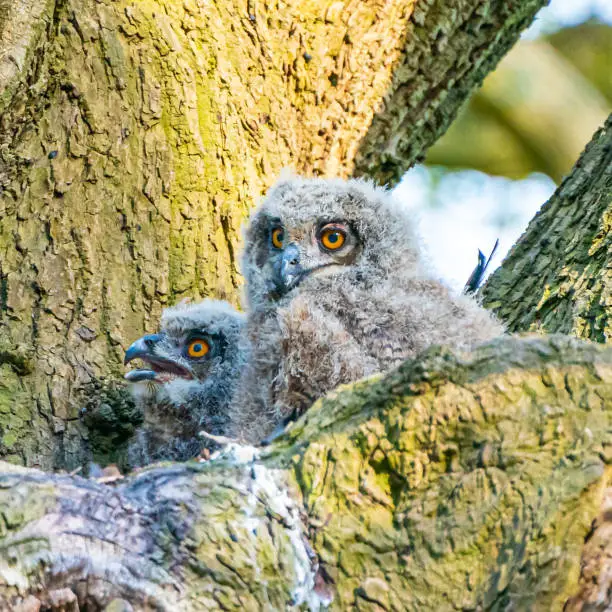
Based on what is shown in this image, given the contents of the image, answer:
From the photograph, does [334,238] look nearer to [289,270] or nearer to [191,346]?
[289,270]

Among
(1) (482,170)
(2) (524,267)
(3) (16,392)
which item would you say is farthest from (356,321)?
(1) (482,170)

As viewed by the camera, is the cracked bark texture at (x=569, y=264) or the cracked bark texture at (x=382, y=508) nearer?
the cracked bark texture at (x=382, y=508)

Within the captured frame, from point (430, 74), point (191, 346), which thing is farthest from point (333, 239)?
point (430, 74)

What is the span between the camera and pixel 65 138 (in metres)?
3.96

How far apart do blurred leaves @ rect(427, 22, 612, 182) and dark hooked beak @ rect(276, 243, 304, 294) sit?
4.80 metres

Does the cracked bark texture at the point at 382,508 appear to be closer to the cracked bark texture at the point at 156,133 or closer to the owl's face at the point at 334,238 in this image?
the owl's face at the point at 334,238

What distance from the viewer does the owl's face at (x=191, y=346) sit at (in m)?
3.85

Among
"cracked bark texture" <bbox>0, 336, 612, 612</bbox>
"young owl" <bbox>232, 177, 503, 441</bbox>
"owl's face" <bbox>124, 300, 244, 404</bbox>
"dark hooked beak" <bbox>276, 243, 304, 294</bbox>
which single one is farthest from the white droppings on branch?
"owl's face" <bbox>124, 300, 244, 404</bbox>

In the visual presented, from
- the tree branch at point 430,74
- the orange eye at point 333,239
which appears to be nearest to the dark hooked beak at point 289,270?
the orange eye at point 333,239

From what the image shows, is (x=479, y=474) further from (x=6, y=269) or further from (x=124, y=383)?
(x=6, y=269)

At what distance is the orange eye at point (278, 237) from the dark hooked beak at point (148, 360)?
63 centimetres

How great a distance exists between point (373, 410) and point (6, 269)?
2185mm

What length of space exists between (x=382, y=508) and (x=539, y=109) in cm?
633

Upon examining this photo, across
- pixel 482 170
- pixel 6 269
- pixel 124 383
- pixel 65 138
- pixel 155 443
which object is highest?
pixel 482 170
